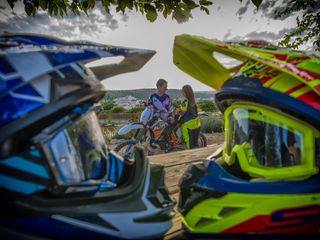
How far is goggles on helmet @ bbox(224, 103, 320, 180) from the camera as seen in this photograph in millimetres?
980

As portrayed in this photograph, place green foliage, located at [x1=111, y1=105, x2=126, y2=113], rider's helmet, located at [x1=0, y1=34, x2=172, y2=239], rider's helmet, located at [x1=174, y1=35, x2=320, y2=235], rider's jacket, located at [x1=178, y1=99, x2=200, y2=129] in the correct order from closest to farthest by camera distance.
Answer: rider's helmet, located at [x1=0, y1=34, x2=172, y2=239]
rider's helmet, located at [x1=174, y1=35, x2=320, y2=235]
rider's jacket, located at [x1=178, y1=99, x2=200, y2=129]
green foliage, located at [x1=111, y1=105, x2=126, y2=113]

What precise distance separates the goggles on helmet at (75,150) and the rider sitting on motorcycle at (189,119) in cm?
467

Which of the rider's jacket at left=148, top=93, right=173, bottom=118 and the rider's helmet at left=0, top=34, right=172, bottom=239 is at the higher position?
the rider's helmet at left=0, top=34, right=172, bottom=239

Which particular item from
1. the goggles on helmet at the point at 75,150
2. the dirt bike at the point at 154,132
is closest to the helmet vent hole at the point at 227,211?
the goggles on helmet at the point at 75,150

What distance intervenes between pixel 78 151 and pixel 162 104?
15.8 ft

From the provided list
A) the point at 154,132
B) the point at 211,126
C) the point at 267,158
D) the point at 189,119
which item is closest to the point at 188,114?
the point at 189,119

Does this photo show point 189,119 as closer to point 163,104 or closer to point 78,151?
point 163,104

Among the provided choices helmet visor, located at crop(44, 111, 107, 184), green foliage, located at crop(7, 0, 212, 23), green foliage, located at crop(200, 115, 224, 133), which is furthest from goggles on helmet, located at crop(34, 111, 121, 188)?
green foliage, located at crop(200, 115, 224, 133)

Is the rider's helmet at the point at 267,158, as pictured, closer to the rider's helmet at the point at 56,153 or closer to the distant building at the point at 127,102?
the rider's helmet at the point at 56,153

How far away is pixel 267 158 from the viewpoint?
105 cm

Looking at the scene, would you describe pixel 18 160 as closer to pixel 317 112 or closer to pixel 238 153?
pixel 238 153

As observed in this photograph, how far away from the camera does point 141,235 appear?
85 centimetres

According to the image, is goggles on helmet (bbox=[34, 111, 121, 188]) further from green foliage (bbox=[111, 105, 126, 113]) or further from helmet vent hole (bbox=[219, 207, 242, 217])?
green foliage (bbox=[111, 105, 126, 113])

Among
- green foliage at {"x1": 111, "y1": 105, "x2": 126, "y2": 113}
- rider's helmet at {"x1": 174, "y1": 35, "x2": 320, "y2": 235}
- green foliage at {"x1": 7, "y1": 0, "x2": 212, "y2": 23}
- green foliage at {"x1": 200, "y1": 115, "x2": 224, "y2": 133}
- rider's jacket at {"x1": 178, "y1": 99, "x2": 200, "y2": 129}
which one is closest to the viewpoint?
rider's helmet at {"x1": 174, "y1": 35, "x2": 320, "y2": 235}
